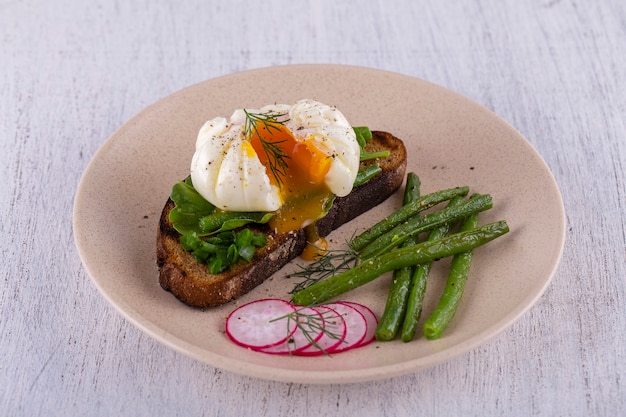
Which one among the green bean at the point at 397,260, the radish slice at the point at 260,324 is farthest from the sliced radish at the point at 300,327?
the green bean at the point at 397,260

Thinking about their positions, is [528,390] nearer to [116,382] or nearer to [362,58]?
[116,382]

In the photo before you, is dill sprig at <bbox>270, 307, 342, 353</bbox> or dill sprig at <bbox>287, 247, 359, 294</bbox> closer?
dill sprig at <bbox>270, 307, 342, 353</bbox>

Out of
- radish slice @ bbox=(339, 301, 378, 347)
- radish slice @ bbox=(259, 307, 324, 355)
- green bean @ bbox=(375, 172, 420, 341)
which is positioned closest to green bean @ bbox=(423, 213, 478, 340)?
green bean @ bbox=(375, 172, 420, 341)

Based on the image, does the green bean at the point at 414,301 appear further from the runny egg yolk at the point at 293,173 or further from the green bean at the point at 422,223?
the runny egg yolk at the point at 293,173

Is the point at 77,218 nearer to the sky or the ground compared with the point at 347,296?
nearer to the sky

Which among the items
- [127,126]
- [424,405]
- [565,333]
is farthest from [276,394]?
[127,126]

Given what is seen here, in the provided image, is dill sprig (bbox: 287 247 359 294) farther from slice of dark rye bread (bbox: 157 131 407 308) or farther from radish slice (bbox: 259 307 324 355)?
radish slice (bbox: 259 307 324 355)
